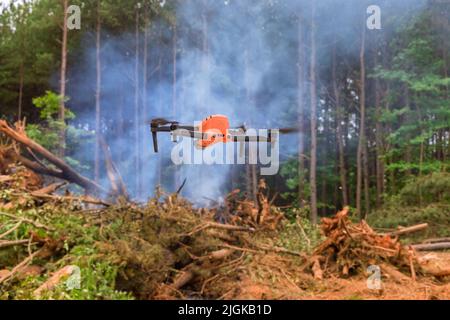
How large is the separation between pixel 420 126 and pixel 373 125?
207 inches

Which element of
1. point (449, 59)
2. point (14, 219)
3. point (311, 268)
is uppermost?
point (449, 59)

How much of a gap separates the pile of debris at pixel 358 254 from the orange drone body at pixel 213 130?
8.03 feet

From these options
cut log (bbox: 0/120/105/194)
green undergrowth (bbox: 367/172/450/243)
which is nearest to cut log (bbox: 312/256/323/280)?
cut log (bbox: 0/120/105/194)

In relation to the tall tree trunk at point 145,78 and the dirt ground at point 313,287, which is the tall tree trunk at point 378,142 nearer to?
the tall tree trunk at point 145,78

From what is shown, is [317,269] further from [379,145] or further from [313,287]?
[379,145]

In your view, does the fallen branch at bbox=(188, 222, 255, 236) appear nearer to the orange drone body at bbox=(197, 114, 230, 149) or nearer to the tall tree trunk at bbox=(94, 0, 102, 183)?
the orange drone body at bbox=(197, 114, 230, 149)

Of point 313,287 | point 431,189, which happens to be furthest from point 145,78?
point 313,287

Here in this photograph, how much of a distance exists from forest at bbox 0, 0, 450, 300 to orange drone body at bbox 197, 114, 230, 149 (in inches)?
1.2

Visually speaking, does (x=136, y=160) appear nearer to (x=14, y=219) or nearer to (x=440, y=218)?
(x=440, y=218)

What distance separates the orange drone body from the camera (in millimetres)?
4105

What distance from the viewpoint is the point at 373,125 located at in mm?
20016

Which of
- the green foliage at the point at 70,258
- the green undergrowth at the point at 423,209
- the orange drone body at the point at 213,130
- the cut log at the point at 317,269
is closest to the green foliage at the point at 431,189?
the green undergrowth at the point at 423,209

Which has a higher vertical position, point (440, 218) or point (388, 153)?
point (388, 153)

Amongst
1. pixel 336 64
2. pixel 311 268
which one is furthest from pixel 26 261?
pixel 336 64
